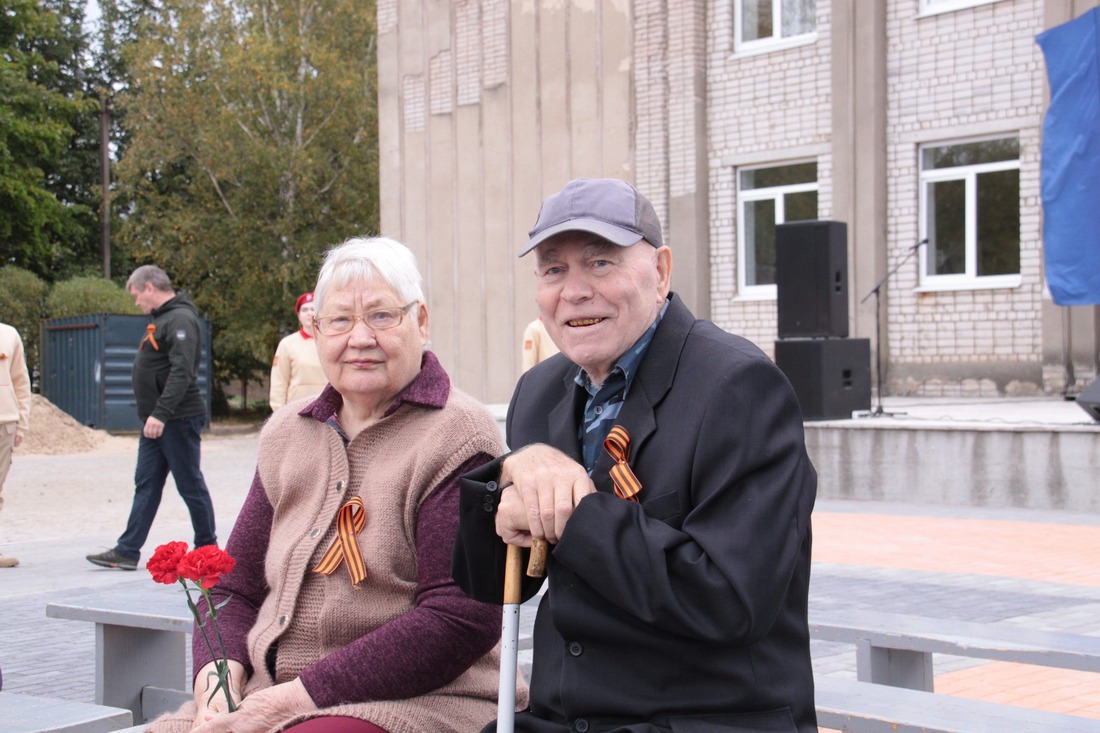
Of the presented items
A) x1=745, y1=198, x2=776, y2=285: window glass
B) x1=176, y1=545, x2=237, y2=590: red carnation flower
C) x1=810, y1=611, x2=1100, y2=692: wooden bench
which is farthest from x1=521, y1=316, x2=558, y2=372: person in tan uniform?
x1=745, y1=198, x2=776, y2=285: window glass

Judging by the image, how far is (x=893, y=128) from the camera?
19.2 metres

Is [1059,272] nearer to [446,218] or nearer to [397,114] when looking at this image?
[446,218]

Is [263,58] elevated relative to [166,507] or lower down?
elevated

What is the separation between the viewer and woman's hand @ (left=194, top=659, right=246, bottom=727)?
10.2 ft

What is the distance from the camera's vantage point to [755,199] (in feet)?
69.2

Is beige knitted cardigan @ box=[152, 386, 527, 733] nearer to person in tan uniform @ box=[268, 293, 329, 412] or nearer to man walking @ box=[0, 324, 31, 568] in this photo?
person in tan uniform @ box=[268, 293, 329, 412]

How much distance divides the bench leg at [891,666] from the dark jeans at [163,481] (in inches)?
238

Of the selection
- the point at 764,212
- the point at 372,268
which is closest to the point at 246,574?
the point at 372,268

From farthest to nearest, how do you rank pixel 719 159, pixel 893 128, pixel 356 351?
pixel 719 159 < pixel 893 128 < pixel 356 351

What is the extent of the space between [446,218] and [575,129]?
329cm

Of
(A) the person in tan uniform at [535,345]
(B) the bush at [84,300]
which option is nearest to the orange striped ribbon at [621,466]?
(A) the person in tan uniform at [535,345]

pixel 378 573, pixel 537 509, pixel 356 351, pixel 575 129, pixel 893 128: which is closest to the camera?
pixel 537 509

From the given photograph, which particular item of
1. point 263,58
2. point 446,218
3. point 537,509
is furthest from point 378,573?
point 263,58

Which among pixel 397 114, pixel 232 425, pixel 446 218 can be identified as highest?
pixel 397 114
